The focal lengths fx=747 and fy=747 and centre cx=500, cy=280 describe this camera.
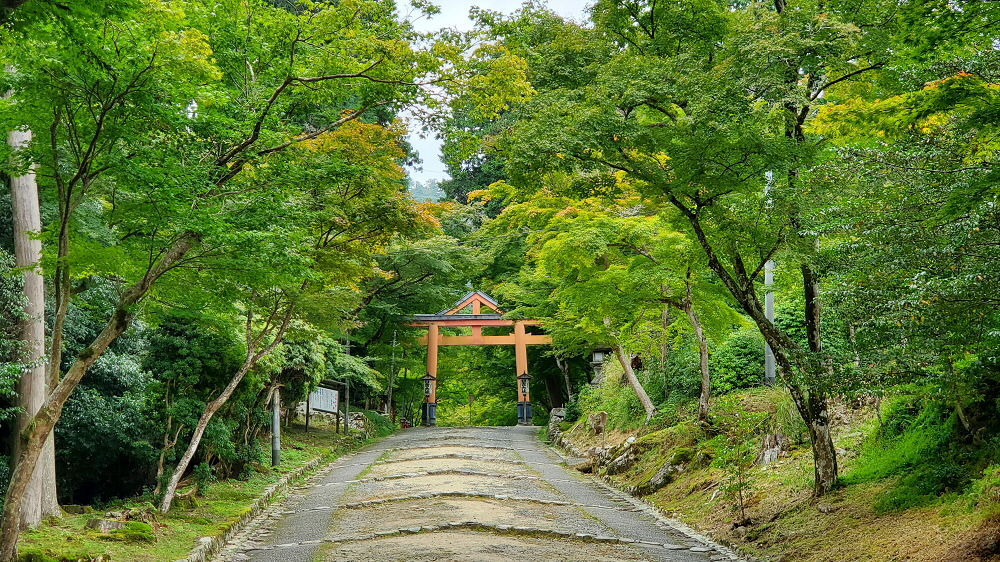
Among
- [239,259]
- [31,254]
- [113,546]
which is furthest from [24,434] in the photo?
[31,254]

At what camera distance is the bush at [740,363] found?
13.0 metres

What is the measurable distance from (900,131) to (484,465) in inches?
404

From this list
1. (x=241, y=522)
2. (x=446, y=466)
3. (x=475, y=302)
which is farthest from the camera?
(x=475, y=302)

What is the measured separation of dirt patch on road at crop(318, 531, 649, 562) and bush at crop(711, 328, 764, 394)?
6176mm

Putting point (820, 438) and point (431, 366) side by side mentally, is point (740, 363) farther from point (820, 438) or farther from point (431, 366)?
point (431, 366)

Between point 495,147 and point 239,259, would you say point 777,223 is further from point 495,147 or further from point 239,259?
point 239,259

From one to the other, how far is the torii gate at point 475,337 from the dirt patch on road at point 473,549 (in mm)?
18524

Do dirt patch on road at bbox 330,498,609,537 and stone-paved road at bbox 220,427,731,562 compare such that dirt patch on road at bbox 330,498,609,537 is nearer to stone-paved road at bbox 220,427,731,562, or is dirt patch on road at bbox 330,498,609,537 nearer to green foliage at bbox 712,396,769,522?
stone-paved road at bbox 220,427,731,562

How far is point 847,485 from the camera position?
7.73 metres

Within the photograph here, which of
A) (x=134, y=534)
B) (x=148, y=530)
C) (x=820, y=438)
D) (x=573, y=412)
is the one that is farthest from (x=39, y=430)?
(x=573, y=412)

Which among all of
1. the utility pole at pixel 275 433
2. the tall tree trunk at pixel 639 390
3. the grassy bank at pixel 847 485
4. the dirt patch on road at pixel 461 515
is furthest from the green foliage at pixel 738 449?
the utility pole at pixel 275 433

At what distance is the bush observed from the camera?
42.7 feet

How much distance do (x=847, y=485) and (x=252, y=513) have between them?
7241 millimetres

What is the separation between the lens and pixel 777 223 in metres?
7.53
